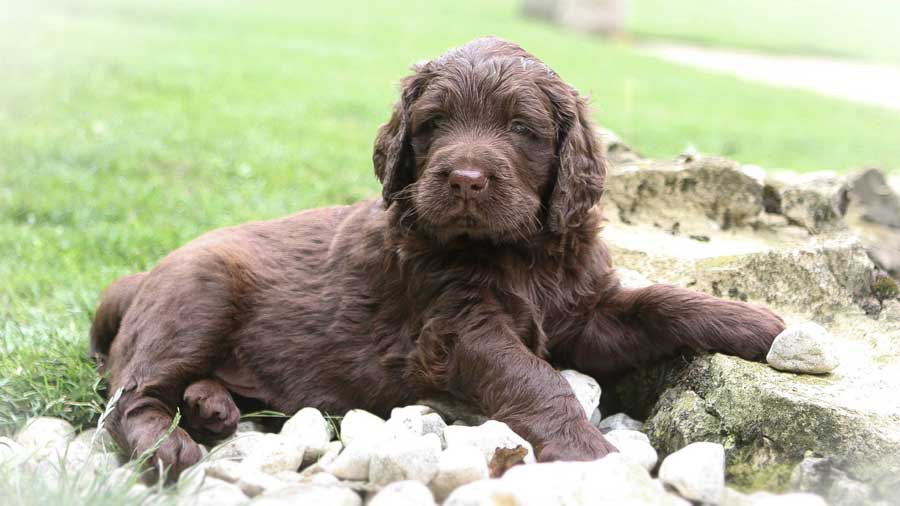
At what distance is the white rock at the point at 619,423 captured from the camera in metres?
4.14

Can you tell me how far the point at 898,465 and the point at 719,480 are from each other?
655 millimetres

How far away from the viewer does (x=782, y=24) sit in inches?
1487

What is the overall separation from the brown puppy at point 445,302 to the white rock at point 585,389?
14cm

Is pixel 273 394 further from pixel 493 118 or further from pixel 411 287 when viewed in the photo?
pixel 493 118

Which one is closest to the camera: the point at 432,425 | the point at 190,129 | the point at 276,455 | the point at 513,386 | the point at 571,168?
the point at 276,455

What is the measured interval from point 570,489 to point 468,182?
1297 mm

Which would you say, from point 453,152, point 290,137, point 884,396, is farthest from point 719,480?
point 290,137

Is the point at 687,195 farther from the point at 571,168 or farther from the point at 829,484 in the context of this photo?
the point at 829,484

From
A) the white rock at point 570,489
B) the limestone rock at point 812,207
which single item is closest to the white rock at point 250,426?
the white rock at point 570,489

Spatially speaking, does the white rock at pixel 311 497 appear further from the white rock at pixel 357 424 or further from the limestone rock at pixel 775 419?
the limestone rock at pixel 775 419

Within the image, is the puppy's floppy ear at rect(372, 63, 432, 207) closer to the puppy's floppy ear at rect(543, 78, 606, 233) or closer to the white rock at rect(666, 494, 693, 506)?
the puppy's floppy ear at rect(543, 78, 606, 233)

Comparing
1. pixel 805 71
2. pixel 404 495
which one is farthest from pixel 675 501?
pixel 805 71

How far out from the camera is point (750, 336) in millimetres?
3955

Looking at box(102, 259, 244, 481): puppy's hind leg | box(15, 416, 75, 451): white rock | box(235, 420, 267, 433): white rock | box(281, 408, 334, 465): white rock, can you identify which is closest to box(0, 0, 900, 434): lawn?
box(15, 416, 75, 451): white rock
